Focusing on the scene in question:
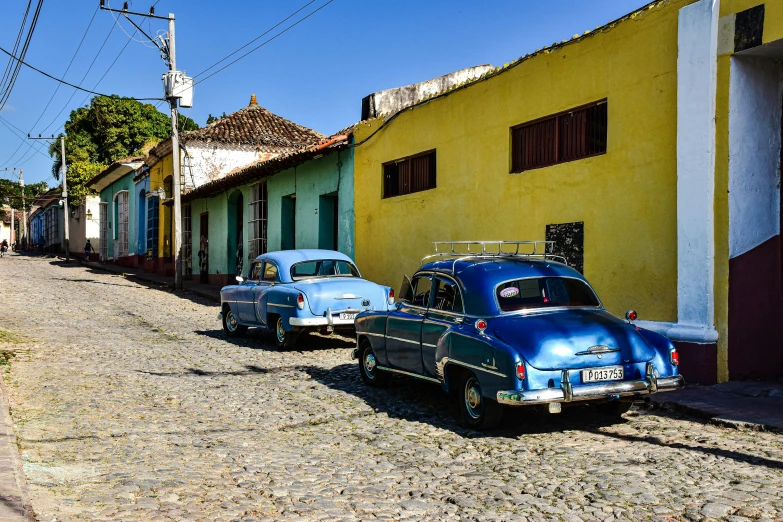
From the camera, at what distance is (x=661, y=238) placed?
8.73 m

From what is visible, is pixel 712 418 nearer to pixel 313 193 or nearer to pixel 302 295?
pixel 302 295

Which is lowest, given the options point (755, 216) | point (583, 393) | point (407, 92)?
point (583, 393)

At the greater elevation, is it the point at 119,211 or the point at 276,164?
the point at 276,164

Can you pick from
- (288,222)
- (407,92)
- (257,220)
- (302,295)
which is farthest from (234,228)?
(302,295)

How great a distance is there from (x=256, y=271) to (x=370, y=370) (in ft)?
15.0

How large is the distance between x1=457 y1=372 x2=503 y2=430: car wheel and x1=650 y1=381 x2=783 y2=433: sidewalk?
1950mm

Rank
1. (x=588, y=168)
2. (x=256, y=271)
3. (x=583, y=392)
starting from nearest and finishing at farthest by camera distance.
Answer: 1. (x=583, y=392)
2. (x=588, y=168)
3. (x=256, y=271)

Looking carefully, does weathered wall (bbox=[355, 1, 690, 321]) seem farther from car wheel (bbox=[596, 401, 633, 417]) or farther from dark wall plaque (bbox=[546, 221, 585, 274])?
car wheel (bbox=[596, 401, 633, 417])

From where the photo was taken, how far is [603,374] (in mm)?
5812

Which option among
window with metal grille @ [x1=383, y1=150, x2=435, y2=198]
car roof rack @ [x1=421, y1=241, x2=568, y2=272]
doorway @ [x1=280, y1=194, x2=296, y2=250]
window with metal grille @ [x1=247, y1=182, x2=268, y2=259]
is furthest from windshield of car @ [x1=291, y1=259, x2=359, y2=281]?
window with metal grille @ [x1=247, y1=182, x2=268, y2=259]

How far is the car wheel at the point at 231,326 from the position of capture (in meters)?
12.8

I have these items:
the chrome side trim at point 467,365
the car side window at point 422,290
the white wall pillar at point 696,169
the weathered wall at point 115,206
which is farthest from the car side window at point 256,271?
the weathered wall at point 115,206

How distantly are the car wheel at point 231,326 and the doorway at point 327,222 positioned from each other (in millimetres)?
5451

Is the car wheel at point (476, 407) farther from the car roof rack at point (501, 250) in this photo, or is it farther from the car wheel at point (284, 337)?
the car wheel at point (284, 337)
